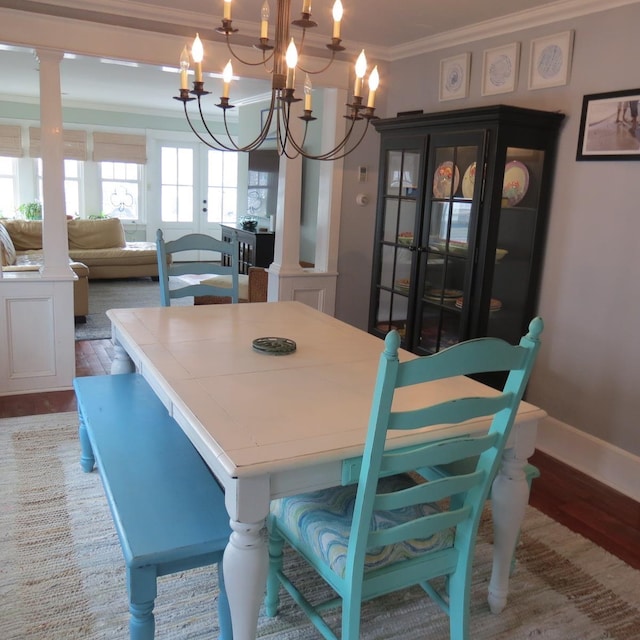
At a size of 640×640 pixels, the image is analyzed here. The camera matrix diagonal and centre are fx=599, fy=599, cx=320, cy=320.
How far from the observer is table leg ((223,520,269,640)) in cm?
142

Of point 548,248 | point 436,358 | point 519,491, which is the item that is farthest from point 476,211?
point 436,358

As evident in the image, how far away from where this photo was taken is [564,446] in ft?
10.2

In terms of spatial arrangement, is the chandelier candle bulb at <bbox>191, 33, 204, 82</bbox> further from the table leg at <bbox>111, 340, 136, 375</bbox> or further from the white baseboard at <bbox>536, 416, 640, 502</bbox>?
the white baseboard at <bbox>536, 416, 640, 502</bbox>

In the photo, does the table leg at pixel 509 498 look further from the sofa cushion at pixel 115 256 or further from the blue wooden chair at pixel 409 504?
the sofa cushion at pixel 115 256

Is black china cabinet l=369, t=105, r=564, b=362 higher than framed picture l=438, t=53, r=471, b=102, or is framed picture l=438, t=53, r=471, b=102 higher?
framed picture l=438, t=53, r=471, b=102

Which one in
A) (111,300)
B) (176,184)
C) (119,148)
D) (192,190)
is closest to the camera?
(111,300)

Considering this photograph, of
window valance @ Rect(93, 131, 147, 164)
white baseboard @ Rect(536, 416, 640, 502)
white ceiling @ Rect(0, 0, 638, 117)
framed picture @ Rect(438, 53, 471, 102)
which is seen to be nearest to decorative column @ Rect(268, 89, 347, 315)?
white ceiling @ Rect(0, 0, 638, 117)

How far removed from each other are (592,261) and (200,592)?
7.51 ft

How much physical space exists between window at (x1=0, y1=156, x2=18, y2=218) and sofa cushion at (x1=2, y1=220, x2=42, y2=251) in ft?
4.98

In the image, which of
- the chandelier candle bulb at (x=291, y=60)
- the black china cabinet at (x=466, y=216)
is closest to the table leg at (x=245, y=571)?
the chandelier candle bulb at (x=291, y=60)

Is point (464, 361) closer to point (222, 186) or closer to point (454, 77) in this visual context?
point (454, 77)

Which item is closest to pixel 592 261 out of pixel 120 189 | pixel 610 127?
pixel 610 127

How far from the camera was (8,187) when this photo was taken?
27.7 feet

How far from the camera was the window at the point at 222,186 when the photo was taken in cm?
977
